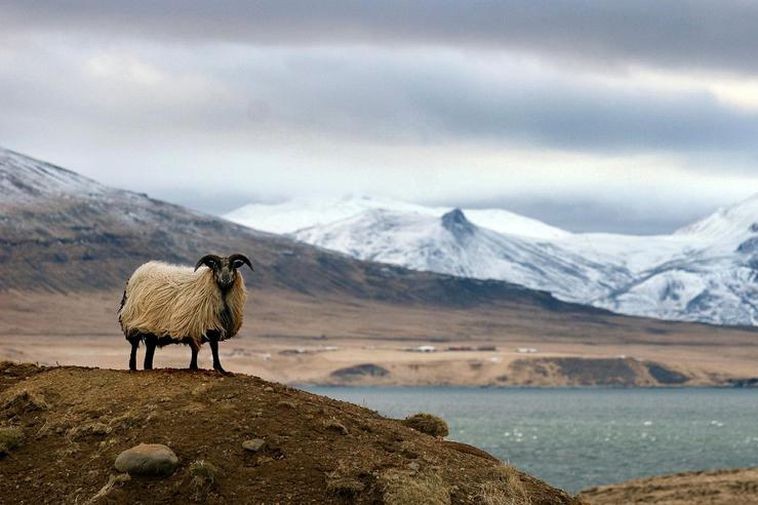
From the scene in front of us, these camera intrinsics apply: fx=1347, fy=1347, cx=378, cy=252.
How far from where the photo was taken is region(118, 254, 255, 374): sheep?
81.8 ft

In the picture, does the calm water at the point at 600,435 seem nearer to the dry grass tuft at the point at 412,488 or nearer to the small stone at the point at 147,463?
the dry grass tuft at the point at 412,488

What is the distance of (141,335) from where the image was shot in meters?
25.5

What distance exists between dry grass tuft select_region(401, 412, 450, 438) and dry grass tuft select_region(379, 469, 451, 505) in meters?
4.58

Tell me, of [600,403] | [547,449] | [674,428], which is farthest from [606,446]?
[600,403]

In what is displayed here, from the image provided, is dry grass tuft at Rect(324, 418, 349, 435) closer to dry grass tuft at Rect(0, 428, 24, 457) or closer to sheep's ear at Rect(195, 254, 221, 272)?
sheep's ear at Rect(195, 254, 221, 272)

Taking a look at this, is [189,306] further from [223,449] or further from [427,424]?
[427,424]

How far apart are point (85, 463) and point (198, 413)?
6.74 ft

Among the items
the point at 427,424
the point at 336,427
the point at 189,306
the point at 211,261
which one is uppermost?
the point at 211,261

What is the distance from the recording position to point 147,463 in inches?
809

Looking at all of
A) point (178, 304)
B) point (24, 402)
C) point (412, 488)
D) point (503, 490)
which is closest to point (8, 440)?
point (24, 402)

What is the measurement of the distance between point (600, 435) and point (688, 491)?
74409 millimetres

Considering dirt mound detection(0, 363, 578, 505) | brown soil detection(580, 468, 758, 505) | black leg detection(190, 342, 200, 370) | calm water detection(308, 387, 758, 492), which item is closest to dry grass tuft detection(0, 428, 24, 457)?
dirt mound detection(0, 363, 578, 505)

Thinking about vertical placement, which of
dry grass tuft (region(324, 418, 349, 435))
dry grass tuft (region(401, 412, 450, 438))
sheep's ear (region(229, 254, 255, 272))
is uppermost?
sheep's ear (region(229, 254, 255, 272))

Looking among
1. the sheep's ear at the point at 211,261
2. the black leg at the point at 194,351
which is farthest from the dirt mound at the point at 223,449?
the sheep's ear at the point at 211,261
